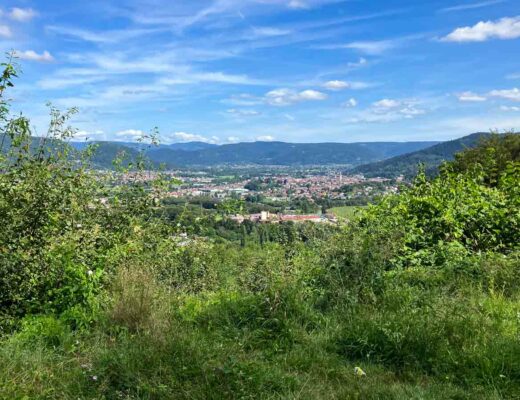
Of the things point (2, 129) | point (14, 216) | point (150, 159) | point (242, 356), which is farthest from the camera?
point (150, 159)

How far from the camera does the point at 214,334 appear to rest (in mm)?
4145

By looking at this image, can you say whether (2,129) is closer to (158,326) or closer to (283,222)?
(158,326)

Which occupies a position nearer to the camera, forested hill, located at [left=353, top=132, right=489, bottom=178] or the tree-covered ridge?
the tree-covered ridge

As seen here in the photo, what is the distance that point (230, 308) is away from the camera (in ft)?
15.1

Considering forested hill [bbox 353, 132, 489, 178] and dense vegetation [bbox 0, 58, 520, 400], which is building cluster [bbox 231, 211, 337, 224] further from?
forested hill [bbox 353, 132, 489, 178]

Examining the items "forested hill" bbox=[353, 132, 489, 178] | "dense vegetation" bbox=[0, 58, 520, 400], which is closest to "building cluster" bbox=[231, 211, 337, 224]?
"dense vegetation" bbox=[0, 58, 520, 400]

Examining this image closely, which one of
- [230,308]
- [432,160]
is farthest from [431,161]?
[230,308]

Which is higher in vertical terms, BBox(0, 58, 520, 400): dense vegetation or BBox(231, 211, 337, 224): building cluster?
BBox(231, 211, 337, 224): building cluster

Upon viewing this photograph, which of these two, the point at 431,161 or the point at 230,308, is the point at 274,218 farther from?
the point at 431,161

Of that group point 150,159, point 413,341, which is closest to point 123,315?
point 413,341

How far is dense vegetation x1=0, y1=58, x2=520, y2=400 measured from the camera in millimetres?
Answer: 3350

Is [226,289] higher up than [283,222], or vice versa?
[283,222]

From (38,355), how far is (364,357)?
2770 millimetres

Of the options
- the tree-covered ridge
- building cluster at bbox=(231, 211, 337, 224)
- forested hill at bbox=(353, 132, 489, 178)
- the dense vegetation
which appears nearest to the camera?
the dense vegetation
